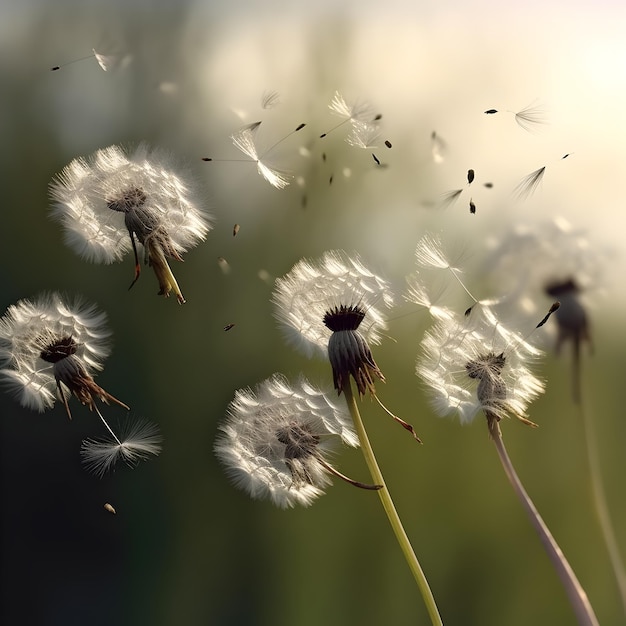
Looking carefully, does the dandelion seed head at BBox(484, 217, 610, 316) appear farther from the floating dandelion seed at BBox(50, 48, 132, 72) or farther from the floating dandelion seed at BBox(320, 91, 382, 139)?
the floating dandelion seed at BBox(50, 48, 132, 72)

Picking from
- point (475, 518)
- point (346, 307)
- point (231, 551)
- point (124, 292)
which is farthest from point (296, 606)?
point (346, 307)

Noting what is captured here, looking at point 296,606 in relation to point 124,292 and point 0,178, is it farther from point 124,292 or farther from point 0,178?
point 0,178

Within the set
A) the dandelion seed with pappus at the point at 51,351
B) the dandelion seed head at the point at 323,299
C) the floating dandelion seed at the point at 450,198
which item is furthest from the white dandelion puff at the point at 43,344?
the floating dandelion seed at the point at 450,198

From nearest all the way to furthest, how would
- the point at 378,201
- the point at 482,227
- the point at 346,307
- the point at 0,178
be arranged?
the point at 346,307
the point at 482,227
the point at 378,201
the point at 0,178

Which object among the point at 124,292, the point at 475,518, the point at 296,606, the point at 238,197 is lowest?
the point at 296,606

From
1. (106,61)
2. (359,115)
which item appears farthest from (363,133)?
(106,61)

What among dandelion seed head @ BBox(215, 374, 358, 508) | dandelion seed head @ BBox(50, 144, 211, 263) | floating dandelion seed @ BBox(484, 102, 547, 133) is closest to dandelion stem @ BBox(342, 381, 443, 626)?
dandelion seed head @ BBox(215, 374, 358, 508)

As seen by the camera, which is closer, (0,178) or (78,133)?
(78,133)
